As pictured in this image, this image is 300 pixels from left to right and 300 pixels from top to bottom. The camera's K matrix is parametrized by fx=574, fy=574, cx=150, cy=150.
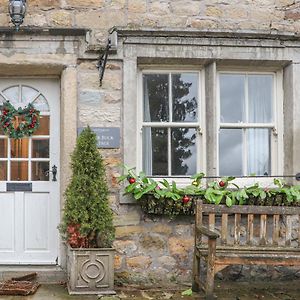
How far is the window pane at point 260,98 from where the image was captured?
728cm

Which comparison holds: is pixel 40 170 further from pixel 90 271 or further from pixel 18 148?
pixel 90 271

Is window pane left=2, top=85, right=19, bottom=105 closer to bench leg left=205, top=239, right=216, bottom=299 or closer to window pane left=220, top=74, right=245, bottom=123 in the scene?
window pane left=220, top=74, right=245, bottom=123

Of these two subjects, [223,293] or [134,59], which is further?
[134,59]

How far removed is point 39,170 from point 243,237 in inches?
103

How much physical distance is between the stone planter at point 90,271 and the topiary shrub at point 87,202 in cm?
20

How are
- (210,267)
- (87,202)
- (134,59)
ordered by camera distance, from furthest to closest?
(134,59)
(87,202)
(210,267)

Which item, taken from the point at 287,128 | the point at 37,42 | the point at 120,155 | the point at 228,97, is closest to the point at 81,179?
the point at 120,155

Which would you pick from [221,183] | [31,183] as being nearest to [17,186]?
[31,183]

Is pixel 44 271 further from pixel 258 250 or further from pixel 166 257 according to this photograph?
pixel 258 250

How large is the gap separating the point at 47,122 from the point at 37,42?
39.1 inches

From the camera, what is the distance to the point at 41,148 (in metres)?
7.11

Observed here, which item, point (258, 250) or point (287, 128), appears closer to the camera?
point (258, 250)

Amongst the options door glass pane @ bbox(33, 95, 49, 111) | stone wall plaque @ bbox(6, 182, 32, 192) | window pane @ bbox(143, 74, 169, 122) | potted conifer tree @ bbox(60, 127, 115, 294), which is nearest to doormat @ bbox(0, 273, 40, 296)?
potted conifer tree @ bbox(60, 127, 115, 294)

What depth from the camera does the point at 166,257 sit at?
682 centimetres
